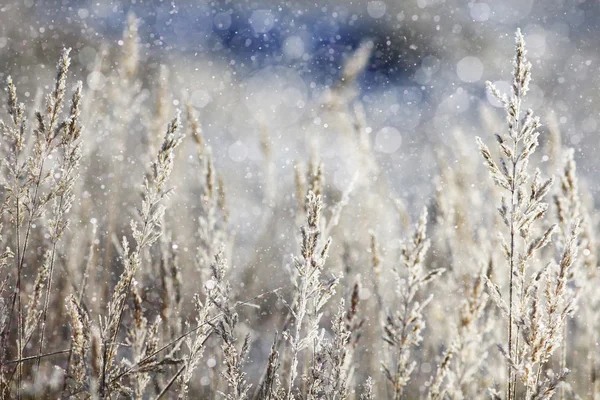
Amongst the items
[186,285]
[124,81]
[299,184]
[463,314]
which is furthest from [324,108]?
[463,314]

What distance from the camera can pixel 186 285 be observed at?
12.0 feet

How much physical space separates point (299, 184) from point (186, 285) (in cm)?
176

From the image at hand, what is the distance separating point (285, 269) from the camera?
2.58 meters

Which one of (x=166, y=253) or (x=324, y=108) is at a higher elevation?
(x=324, y=108)

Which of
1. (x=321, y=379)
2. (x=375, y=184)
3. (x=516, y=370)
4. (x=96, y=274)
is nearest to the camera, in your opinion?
(x=516, y=370)

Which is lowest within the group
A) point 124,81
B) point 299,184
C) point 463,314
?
point 463,314

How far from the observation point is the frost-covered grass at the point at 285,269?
1.28 metres

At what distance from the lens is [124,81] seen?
2.53m

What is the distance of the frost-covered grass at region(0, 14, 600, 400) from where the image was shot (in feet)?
4.21

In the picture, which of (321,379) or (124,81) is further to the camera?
(124,81)

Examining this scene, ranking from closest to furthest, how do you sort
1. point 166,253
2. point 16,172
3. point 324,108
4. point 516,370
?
point 516,370 → point 16,172 → point 166,253 → point 324,108

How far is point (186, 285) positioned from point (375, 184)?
70.0 inches

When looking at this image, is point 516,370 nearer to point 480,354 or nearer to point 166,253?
point 480,354

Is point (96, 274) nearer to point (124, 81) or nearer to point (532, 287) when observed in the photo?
point (124, 81)
